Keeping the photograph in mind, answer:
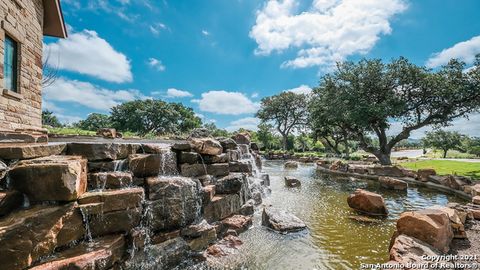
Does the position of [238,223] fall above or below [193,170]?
below

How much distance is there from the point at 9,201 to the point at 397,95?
23310 mm

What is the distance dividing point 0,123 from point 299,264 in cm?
905

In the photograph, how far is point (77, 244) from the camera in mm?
4082

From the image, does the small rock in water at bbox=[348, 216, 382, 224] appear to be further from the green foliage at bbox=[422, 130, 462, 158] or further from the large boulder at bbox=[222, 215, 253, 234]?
the green foliage at bbox=[422, 130, 462, 158]

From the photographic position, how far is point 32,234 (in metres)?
3.36

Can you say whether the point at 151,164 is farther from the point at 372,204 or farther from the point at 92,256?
the point at 372,204

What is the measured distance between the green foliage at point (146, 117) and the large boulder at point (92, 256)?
47656mm

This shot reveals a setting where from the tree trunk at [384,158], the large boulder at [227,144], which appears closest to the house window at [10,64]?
the large boulder at [227,144]

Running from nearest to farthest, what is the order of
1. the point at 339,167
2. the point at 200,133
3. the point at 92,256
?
the point at 92,256
the point at 200,133
the point at 339,167

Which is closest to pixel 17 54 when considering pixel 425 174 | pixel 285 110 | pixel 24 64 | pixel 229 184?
pixel 24 64

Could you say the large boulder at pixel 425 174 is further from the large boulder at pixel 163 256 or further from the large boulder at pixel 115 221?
the large boulder at pixel 115 221

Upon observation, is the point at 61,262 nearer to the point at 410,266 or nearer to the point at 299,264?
the point at 299,264

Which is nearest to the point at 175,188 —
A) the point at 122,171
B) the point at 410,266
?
the point at 122,171

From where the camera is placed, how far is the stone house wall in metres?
7.02
